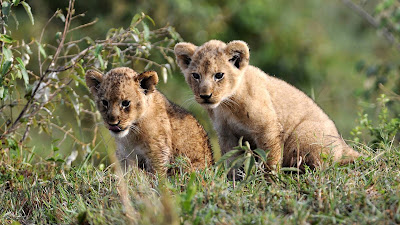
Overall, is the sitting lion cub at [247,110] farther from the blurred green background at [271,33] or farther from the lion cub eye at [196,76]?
the blurred green background at [271,33]

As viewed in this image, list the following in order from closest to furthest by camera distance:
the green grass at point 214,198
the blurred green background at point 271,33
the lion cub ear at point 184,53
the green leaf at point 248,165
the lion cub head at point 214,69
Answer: the green grass at point 214,198 < the green leaf at point 248,165 < the lion cub head at point 214,69 < the lion cub ear at point 184,53 < the blurred green background at point 271,33

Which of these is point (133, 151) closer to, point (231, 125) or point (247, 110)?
A: point (231, 125)

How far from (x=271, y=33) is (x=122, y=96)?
8175 millimetres

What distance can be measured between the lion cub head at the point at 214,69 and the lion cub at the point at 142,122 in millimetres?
389

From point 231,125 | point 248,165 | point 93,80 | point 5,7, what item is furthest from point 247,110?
point 5,7

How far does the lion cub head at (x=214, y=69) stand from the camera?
5.52 meters

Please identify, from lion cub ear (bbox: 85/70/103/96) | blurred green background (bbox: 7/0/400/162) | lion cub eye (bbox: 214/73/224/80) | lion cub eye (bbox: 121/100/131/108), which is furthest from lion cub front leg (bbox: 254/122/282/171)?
blurred green background (bbox: 7/0/400/162)

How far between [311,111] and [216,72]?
1.18 meters

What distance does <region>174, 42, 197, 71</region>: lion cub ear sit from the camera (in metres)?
5.87

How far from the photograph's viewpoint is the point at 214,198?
14.1ft

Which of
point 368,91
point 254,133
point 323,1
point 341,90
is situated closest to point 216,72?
point 254,133

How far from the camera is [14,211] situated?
511 cm

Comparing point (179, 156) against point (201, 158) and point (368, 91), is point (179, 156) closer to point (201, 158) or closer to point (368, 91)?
point (201, 158)

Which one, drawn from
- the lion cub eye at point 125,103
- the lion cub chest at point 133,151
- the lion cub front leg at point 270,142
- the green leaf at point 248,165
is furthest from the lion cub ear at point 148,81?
the green leaf at point 248,165
